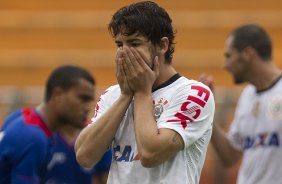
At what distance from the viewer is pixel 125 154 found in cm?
450

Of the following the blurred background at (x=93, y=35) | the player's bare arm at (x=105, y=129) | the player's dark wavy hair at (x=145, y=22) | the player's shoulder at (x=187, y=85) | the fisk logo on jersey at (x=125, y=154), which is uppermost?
the player's dark wavy hair at (x=145, y=22)

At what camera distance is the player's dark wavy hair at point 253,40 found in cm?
748

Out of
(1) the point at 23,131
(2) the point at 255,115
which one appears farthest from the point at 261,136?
(1) the point at 23,131

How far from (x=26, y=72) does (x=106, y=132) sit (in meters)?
10.6

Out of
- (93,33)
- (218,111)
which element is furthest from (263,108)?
(93,33)

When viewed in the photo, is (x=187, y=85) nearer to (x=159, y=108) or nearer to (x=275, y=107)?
(x=159, y=108)

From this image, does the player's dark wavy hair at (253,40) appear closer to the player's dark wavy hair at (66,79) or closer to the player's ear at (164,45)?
the player's dark wavy hair at (66,79)

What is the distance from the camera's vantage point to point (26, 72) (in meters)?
14.9

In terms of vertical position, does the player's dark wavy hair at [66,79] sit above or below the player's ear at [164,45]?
below

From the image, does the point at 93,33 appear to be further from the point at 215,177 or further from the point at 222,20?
the point at 215,177

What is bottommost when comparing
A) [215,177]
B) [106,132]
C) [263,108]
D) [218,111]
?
[215,177]

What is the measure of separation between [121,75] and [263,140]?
2732 mm

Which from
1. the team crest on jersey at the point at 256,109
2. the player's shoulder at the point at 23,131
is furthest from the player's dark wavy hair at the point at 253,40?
the player's shoulder at the point at 23,131

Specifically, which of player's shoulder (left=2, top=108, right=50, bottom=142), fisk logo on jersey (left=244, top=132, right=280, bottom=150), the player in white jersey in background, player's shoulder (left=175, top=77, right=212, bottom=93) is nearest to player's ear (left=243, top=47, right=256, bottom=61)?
the player in white jersey in background
